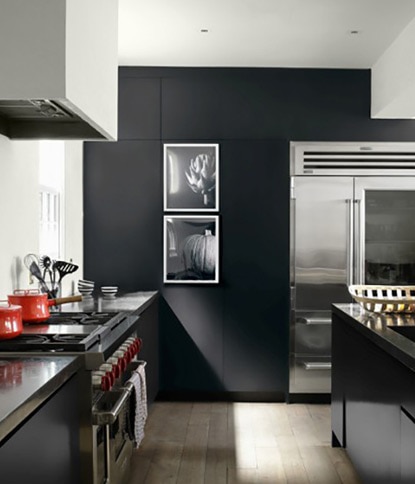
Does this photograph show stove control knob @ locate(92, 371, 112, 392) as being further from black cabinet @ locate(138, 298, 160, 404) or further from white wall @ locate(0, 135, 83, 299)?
black cabinet @ locate(138, 298, 160, 404)

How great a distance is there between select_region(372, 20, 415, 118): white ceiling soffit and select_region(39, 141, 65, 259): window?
235 centimetres

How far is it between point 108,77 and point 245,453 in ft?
7.76

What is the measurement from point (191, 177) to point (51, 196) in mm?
1247

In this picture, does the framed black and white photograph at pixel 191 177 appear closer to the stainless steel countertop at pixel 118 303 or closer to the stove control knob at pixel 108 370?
the stainless steel countertop at pixel 118 303

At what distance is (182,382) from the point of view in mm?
5719

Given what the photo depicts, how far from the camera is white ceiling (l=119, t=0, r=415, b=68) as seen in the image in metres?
4.17

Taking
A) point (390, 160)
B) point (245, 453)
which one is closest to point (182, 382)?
point (245, 453)

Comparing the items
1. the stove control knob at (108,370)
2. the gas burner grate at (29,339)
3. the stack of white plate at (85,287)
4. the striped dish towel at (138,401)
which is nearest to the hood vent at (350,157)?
the stack of white plate at (85,287)

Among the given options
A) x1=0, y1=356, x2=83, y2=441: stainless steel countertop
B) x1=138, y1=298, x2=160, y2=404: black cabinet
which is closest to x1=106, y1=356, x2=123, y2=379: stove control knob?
x1=0, y1=356, x2=83, y2=441: stainless steel countertop

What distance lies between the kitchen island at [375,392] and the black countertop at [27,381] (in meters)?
1.20

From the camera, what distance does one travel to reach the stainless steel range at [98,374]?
8.96ft

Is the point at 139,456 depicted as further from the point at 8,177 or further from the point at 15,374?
the point at 15,374

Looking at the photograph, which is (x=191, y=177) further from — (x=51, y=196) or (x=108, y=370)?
(x=108, y=370)

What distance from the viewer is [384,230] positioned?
568cm
